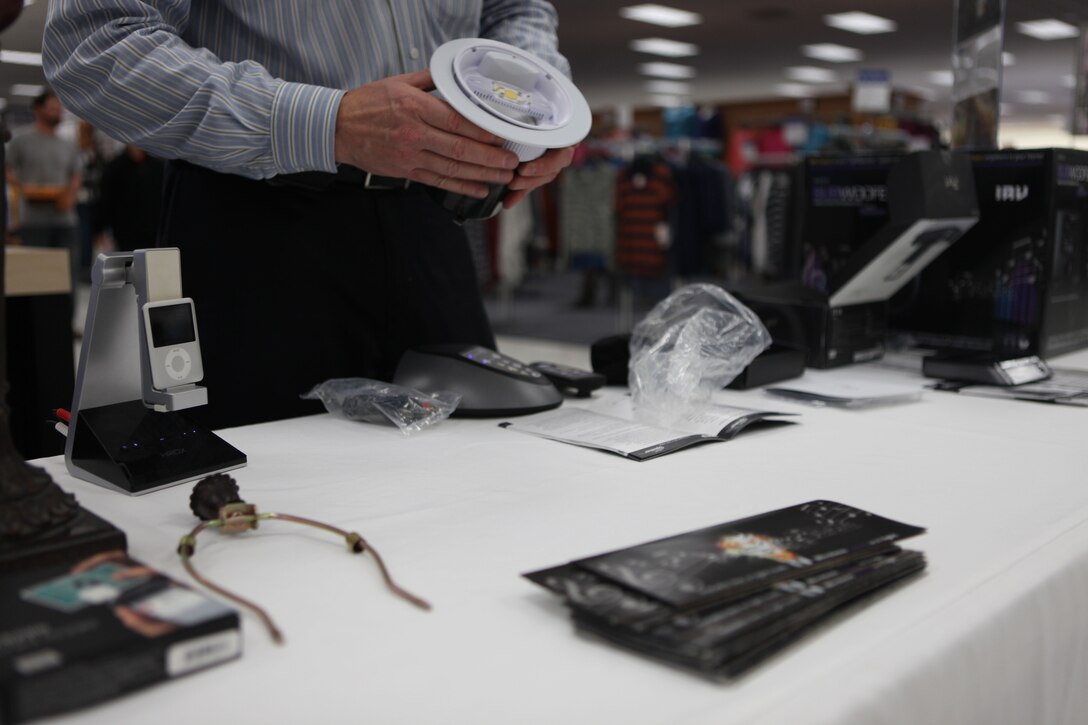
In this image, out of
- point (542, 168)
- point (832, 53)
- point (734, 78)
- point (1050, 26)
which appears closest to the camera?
point (542, 168)

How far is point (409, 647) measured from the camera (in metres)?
0.47

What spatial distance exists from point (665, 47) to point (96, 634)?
10756 mm

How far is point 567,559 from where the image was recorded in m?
0.59

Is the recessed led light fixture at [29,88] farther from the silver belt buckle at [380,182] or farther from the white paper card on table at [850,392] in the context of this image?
the white paper card on table at [850,392]

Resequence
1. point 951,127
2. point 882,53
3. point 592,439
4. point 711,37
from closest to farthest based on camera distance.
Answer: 1. point 592,439
2. point 951,127
3. point 711,37
4. point 882,53

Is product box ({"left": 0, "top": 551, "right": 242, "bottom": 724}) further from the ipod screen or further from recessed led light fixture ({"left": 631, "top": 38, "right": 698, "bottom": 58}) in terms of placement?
recessed led light fixture ({"left": 631, "top": 38, "right": 698, "bottom": 58})

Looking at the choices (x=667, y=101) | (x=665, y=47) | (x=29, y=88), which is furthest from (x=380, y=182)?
(x=667, y=101)

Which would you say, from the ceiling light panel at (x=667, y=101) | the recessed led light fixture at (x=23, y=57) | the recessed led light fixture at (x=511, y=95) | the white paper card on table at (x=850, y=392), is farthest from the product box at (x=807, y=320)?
the ceiling light panel at (x=667, y=101)

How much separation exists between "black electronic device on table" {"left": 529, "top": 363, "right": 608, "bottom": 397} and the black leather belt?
0.27 metres

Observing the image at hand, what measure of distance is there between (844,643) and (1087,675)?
0.93 ft

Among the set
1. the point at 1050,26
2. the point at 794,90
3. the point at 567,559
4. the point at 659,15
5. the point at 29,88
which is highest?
the point at 794,90

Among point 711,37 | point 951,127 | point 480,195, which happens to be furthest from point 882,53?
point 480,195

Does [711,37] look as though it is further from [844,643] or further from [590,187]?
[844,643]

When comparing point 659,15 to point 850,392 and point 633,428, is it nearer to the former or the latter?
point 850,392
